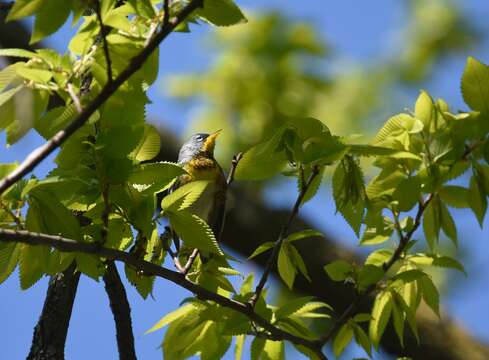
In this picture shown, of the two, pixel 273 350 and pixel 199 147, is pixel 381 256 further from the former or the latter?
pixel 199 147

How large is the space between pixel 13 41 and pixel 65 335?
307cm

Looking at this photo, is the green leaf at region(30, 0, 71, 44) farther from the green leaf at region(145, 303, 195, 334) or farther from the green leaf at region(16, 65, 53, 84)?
the green leaf at region(145, 303, 195, 334)

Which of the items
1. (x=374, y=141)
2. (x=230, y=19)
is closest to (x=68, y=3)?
(x=230, y=19)

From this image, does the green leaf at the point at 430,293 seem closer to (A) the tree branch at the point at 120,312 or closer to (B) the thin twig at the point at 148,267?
(B) the thin twig at the point at 148,267

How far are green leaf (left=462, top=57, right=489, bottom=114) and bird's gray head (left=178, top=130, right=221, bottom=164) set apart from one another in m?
2.32

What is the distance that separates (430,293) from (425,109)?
510 mm

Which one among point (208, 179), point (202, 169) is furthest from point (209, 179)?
point (202, 169)

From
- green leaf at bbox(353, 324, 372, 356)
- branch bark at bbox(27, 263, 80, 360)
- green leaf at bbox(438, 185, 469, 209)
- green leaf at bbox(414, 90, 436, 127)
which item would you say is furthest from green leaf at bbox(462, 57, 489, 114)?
branch bark at bbox(27, 263, 80, 360)

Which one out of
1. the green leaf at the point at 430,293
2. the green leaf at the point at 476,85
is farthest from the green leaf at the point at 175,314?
the green leaf at the point at 476,85

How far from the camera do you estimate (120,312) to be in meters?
2.11

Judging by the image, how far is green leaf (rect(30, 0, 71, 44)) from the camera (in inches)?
51.2

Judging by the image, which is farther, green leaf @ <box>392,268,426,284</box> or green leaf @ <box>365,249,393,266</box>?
green leaf @ <box>365,249,393,266</box>

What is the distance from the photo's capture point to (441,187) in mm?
1951

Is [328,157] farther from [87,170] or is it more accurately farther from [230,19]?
[87,170]
